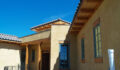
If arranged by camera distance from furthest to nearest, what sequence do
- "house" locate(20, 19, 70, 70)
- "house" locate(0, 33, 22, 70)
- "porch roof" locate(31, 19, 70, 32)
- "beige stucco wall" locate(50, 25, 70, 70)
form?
"porch roof" locate(31, 19, 70, 32) < "house" locate(0, 33, 22, 70) < "house" locate(20, 19, 70, 70) < "beige stucco wall" locate(50, 25, 70, 70)

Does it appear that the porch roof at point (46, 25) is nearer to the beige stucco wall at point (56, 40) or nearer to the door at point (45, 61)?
the door at point (45, 61)

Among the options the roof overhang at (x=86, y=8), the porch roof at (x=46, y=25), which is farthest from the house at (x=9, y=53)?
the roof overhang at (x=86, y=8)

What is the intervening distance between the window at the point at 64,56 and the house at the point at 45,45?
0.18 m

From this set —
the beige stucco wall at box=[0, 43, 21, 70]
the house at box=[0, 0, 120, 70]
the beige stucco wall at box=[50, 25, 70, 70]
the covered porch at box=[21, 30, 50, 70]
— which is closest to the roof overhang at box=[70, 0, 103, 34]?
the house at box=[0, 0, 120, 70]

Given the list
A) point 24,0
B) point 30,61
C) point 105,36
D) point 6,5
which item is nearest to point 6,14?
point 6,5

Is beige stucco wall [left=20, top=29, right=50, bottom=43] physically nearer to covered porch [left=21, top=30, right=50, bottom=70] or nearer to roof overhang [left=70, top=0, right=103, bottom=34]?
covered porch [left=21, top=30, right=50, bottom=70]

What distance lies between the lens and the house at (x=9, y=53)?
15027 millimetres

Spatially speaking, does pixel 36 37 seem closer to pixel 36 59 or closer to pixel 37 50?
pixel 37 50

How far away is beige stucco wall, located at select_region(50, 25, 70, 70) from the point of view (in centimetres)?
1216

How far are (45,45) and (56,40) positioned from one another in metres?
4.35

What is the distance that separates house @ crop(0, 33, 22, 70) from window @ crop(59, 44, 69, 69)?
6.05 metres

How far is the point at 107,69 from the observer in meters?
5.20

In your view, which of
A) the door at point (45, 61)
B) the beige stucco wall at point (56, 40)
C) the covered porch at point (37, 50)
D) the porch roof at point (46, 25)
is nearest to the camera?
the beige stucco wall at point (56, 40)

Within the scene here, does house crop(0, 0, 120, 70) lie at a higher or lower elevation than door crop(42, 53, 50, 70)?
higher
